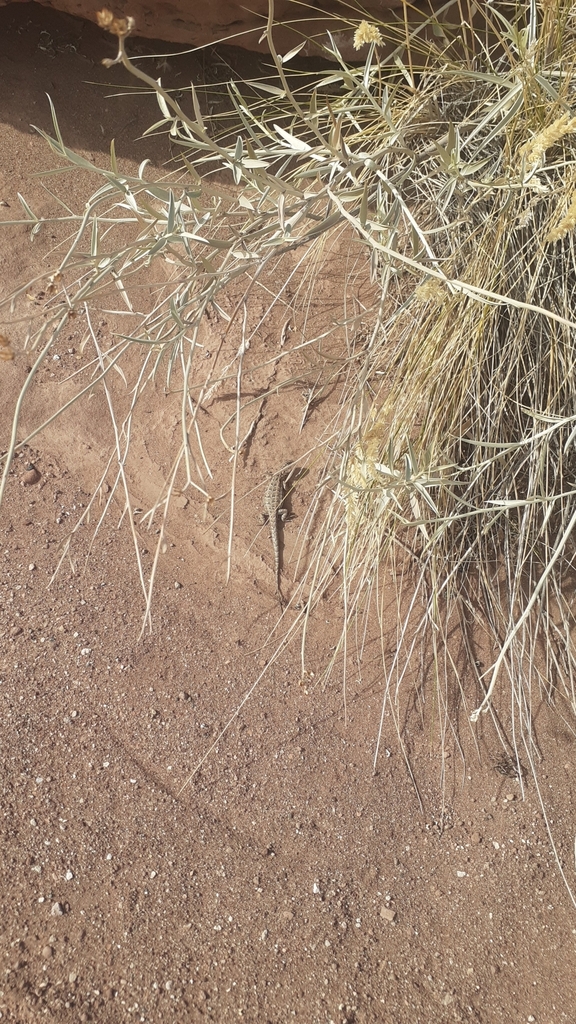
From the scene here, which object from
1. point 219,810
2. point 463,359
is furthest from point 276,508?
point 219,810

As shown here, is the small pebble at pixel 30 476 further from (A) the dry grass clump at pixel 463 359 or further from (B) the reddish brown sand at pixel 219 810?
(A) the dry grass clump at pixel 463 359

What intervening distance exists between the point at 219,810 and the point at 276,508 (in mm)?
795

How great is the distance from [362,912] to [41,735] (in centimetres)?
86

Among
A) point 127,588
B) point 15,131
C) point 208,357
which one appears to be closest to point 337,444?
point 208,357

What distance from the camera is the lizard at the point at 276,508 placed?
193 centimetres

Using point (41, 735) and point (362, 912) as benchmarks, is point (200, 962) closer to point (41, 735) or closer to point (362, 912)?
point (362, 912)

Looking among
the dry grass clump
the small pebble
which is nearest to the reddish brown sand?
the small pebble

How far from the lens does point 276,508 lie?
6.46 feet

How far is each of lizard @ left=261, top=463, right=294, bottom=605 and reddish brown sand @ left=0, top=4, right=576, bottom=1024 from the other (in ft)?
0.13

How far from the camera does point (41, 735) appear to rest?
5.59 feet

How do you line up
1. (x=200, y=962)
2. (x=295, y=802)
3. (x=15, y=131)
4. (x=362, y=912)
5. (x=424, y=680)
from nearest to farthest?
(x=200, y=962)
(x=362, y=912)
(x=295, y=802)
(x=424, y=680)
(x=15, y=131)

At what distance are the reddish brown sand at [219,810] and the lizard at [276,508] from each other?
0.13 feet

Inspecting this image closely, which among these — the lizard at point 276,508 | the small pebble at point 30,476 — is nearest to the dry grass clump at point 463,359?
the lizard at point 276,508

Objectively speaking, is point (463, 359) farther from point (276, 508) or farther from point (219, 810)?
point (219, 810)
